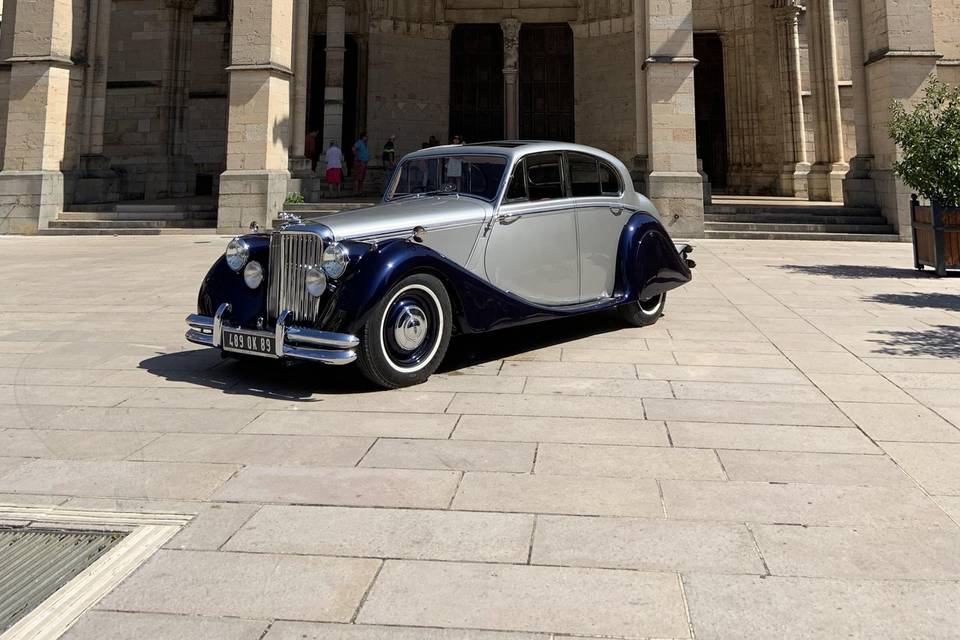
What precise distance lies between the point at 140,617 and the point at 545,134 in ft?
70.4

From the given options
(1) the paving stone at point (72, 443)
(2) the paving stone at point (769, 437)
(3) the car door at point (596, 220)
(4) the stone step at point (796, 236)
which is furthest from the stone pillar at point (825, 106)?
(1) the paving stone at point (72, 443)

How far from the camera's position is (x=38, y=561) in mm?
2113

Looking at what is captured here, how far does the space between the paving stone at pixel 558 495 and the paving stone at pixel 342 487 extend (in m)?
0.11

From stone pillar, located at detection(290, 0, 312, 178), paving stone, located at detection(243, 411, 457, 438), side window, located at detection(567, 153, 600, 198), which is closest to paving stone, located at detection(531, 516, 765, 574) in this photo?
paving stone, located at detection(243, 411, 457, 438)

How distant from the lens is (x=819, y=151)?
19031 millimetres

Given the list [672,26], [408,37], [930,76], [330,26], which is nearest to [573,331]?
[672,26]

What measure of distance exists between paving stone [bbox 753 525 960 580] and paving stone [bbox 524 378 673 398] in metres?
1.79

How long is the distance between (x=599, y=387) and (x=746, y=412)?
3.06 feet

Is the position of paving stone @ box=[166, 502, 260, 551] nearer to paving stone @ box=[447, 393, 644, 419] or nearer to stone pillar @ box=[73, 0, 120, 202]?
paving stone @ box=[447, 393, 644, 419]

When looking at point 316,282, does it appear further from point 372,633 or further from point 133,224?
point 133,224

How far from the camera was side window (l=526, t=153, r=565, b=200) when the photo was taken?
519 centimetres

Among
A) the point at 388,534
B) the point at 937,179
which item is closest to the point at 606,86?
the point at 937,179

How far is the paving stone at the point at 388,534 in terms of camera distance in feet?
7.15

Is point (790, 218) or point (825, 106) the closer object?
point (790, 218)
